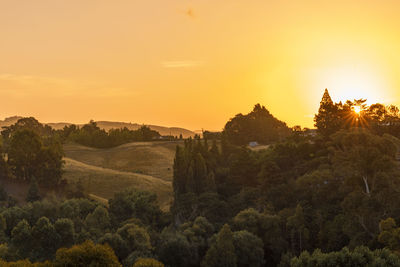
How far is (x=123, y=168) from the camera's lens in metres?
109

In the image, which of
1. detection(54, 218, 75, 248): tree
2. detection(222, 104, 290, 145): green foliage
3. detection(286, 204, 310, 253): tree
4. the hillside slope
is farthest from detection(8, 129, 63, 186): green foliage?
detection(286, 204, 310, 253): tree

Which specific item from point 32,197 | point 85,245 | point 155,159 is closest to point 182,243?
point 85,245

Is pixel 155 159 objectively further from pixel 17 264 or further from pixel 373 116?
pixel 17 264

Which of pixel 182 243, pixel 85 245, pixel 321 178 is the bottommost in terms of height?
pixel 182 243

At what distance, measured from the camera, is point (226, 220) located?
182 ft

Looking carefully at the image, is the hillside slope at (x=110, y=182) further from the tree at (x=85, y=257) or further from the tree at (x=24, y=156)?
the tree at (x=85, y=257)

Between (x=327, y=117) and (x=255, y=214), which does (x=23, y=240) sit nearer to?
(x=255, y=214)

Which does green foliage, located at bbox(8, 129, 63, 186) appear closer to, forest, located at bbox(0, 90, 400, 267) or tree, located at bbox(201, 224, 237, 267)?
forest, located at bbox(0, 90, 400, 267)

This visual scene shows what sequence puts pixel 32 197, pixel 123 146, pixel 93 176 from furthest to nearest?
1. pixel 123 146
2. pixel 93 176
3. pixel 32 197

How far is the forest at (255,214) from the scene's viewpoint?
42.8 m

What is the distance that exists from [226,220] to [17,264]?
3066 centimetres

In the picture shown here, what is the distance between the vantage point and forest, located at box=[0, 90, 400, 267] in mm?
42750

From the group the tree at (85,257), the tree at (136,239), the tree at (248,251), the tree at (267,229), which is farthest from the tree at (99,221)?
the tree at (85,257)

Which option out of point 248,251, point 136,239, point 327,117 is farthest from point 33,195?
point 327,117
